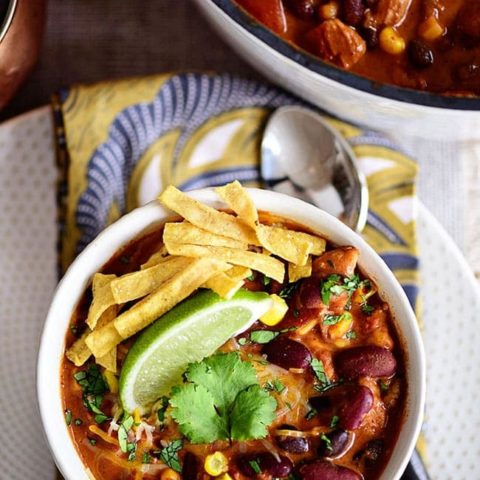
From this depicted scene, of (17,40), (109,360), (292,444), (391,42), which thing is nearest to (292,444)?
(292,444)

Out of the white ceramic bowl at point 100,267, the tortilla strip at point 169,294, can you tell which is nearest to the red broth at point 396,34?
the white ceramic bowl at point 100,267

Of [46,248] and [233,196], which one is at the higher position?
[233,196]

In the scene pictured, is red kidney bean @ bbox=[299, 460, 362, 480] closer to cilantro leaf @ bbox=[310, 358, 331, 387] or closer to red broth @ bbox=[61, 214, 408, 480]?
red broth @ bbox=[61, 214, 408, 480]

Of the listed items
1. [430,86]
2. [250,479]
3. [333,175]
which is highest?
[430,86]

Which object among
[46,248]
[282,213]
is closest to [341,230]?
[282,213]

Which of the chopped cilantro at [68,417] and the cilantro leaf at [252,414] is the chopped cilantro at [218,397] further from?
the chopped cilantro at [68,417]

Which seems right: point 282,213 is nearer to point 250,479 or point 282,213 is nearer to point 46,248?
point 250,479
